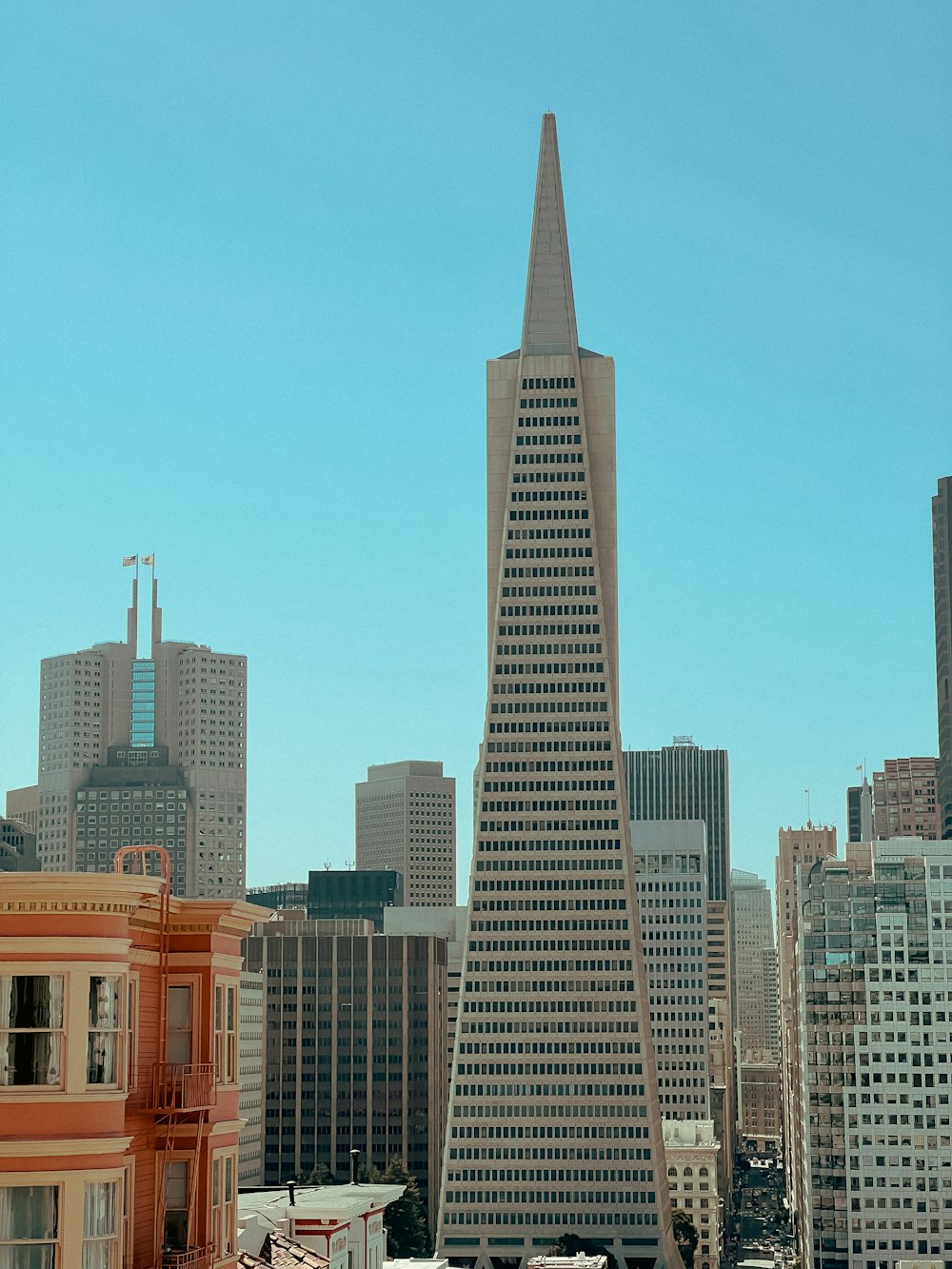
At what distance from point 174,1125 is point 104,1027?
3308 mm

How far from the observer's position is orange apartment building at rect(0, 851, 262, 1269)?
2975 cm

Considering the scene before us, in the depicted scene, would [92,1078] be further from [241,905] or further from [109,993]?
[241,905]

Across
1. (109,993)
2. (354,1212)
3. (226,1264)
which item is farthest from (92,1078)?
(354,1212)

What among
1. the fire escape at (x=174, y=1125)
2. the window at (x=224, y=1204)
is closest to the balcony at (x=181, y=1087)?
the fire escape at (x=174, y=1125)

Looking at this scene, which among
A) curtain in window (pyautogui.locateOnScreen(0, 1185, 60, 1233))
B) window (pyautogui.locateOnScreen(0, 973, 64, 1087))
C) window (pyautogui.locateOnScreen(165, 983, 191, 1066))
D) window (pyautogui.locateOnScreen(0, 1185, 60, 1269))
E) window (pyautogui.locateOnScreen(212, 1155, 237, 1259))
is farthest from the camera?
window (pyautogui.locateOnScreen(212, 1155, 237, 1259))

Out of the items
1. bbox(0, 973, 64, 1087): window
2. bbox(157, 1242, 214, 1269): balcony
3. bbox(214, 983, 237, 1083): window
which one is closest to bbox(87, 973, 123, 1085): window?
bbox(0, 973, 64, 1087): window

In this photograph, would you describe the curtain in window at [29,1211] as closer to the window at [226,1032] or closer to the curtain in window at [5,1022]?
the curtain in window at [5,1022]

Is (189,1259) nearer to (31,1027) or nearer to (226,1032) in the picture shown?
(226,1032)

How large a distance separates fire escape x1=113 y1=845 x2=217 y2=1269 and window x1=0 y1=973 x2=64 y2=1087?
256 centimetres

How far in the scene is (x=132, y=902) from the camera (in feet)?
102

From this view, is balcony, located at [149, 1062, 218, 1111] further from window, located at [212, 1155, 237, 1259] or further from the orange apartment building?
window, located at [212, 1155, 237, 1259]

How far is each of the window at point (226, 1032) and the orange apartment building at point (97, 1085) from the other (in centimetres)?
75

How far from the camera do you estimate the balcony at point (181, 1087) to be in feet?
107

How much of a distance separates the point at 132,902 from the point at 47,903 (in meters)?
1.52
